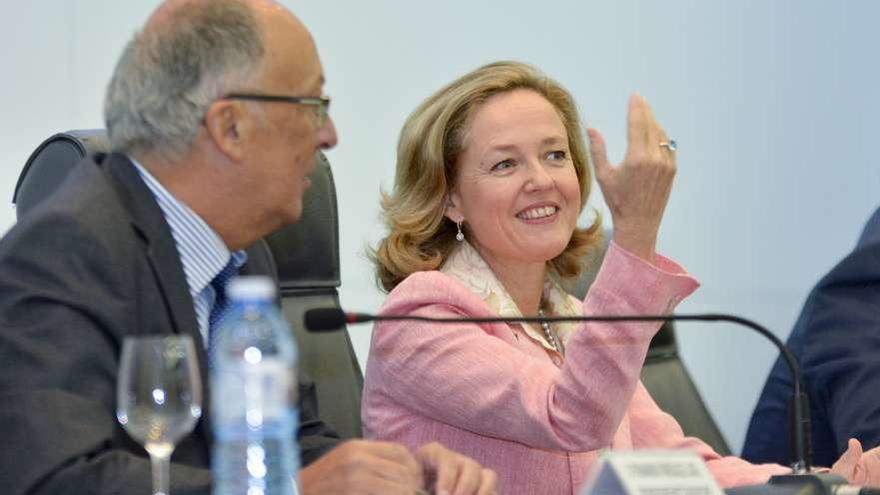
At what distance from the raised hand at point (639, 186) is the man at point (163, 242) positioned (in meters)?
0.39

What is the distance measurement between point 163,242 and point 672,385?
1.48m

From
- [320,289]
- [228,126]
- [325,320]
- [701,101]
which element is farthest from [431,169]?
[701,101]

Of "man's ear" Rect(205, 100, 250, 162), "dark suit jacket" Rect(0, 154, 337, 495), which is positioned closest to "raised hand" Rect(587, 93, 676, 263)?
"man's ear" Rect(205, 100, 250, 162)

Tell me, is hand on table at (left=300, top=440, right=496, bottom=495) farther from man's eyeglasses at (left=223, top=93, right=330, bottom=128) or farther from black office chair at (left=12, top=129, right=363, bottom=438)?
black office chair at (left=12, top=129, right=363, bottom=438)

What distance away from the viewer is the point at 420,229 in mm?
2717

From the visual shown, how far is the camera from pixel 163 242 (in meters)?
2.06

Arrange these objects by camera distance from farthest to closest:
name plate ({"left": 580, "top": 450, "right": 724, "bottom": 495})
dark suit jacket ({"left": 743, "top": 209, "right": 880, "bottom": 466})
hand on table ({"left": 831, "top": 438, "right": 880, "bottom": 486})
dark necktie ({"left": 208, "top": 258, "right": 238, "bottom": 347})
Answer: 1. dark suit jacket ({"left": 743, "top": 209, "right": 880, "bottom": 466})
2. hand on table ({"left": 831, "top": 438, "right": 880, "bottom": 486})
3. dark necktie ({"left": 208, "top": 258, "right": 238, "bottom": 347})
4. name plate ({"left": 580, "top": 450, "right": 724, "bottom": 495})

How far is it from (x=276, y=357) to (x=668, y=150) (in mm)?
758

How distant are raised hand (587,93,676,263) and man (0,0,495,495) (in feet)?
1.27

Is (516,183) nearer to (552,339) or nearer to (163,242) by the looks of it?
(552,339)

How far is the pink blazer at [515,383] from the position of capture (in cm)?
223

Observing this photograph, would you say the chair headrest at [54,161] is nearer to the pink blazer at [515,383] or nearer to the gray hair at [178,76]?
the gray hair at [178,76]

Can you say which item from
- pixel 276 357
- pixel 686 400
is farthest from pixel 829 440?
pixel 276 357

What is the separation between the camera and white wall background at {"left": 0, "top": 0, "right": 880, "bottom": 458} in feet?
12.4
